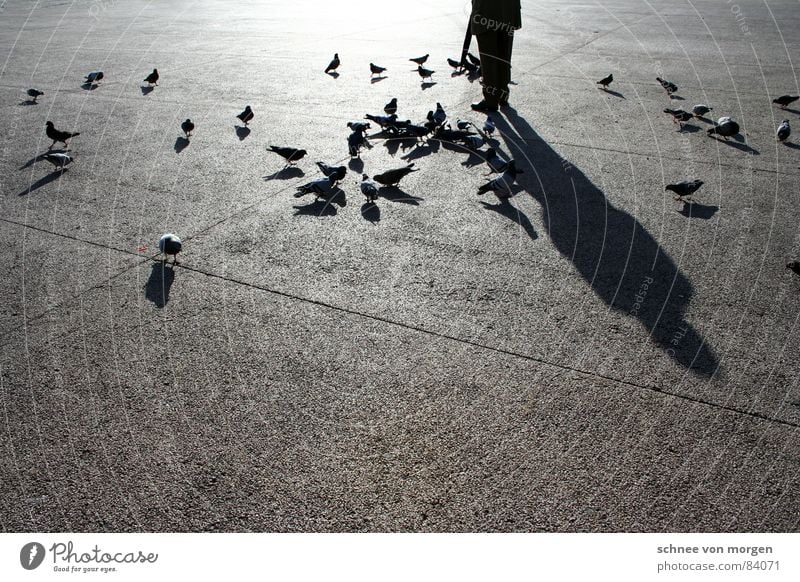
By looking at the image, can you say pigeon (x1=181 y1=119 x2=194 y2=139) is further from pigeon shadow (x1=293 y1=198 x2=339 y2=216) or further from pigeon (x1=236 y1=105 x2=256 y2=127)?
pigeon shadow (x1=293 y1=198 x2=339 y2=216)

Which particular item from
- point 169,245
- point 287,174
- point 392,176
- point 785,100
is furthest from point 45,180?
point 785,100

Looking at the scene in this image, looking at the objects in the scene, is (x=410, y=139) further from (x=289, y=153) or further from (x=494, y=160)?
(x=289, y=153)

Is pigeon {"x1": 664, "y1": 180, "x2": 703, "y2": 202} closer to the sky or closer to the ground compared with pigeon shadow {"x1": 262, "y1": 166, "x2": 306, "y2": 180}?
closer to the sky

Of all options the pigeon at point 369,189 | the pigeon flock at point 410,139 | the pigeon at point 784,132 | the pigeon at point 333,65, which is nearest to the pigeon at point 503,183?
the pigeon flock at point 410,139

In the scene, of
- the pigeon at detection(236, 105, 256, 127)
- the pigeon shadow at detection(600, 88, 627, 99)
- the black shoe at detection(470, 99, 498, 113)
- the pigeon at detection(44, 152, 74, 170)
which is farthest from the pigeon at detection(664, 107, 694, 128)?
the pigeon at detection(44, 152, 74, 170)

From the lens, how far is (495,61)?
11312 mm

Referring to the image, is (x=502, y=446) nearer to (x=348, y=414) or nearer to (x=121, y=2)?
(x=348, y=414)

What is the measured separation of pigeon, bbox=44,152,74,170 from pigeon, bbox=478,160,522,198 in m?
5.34

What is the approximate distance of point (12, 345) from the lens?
17.2 feet

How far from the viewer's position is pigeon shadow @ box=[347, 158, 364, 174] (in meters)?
8.99

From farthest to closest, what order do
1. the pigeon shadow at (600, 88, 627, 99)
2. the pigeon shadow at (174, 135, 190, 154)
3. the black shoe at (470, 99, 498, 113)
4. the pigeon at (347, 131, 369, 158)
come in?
the pigeon shadow at (600, 88, 627, 99) < the black shoe at (470, 99, 498, 113) < the pigeon shadow at (174, 135, 190, 154) < the pigeon at (347, 131, 369, 158)

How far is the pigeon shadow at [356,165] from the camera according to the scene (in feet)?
29.5

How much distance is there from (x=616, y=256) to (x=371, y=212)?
2581 millimetres

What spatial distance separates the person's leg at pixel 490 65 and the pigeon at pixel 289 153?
12.0ft
